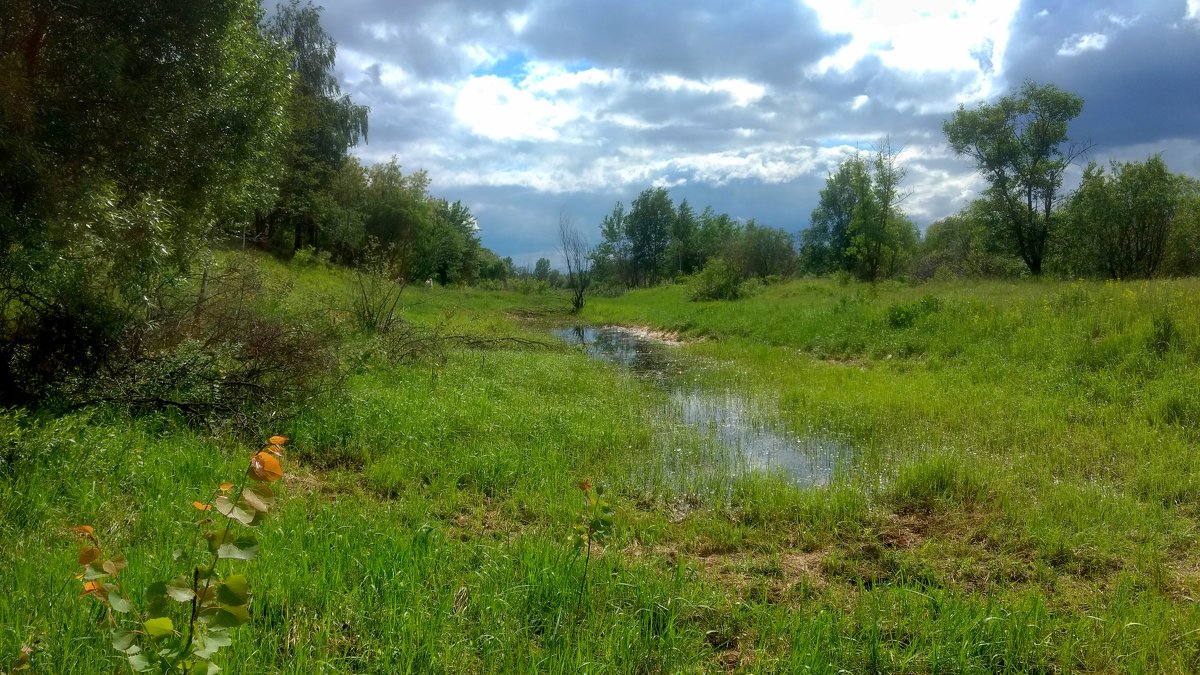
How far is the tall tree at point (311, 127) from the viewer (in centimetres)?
3020

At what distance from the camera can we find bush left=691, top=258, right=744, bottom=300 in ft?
120

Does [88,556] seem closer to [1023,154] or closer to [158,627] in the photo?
[158,627]

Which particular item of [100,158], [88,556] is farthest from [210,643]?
[100,158]

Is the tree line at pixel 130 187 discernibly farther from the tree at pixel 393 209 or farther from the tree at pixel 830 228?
the tree at pixel 830 228

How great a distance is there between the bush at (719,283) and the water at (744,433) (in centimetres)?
1969

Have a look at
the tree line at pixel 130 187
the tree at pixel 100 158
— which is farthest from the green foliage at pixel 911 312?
the tree at pixel 100 158

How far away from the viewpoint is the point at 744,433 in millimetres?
9680

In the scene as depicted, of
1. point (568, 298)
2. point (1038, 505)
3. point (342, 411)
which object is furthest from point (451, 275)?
point (1038, 505)

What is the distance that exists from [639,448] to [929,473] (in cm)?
354

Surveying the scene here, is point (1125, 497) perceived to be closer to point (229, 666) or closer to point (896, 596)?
point (896, 596)

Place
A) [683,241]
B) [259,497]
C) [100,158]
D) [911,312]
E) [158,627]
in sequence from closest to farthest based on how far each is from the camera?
[158,627] → [259,497] → [100,158] → [911,312] → [683,241]

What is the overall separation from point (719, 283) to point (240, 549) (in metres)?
35.9

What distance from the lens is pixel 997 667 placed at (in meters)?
3.61

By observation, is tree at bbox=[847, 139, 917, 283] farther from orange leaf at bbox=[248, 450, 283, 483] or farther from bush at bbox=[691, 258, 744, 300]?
orange leaf at bbox=[248, 450, 283, 483]
